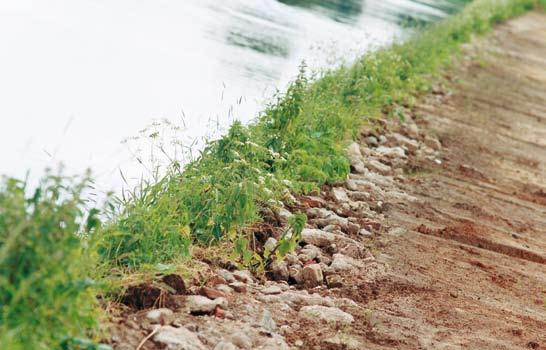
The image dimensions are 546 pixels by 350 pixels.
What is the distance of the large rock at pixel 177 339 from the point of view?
394 centimetres

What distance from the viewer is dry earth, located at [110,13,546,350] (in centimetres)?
442

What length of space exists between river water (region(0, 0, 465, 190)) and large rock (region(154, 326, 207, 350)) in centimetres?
186

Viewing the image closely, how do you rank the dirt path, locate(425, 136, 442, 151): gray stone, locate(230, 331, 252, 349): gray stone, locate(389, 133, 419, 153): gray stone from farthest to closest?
locate(425, 136, 442, 151): gray stone → locate(389, 133, 419, 153): gray stone → the dirt path → locate(230, 331, 252, 349): gray stone

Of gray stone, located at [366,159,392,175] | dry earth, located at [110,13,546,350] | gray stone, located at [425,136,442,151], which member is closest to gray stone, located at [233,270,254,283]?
dry earth, located at [110,13,546,350]

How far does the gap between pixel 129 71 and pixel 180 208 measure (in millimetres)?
5138

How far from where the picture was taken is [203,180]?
5703 millimetres

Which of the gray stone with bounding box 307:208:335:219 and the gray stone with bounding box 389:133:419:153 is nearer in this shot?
the gray stone with bounding box 307:208:335:219

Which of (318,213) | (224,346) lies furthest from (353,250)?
(224,346)

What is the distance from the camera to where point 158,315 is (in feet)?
13.6

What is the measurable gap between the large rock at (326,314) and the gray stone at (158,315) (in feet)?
2.76

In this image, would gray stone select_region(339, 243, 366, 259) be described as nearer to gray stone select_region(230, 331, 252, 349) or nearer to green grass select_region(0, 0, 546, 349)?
green grass select_region(0, 0, 546, 349)

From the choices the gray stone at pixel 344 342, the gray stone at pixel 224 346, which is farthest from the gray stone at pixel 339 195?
the gray stone at pixel 224 346

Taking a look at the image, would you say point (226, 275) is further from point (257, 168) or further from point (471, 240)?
point (471, 240)

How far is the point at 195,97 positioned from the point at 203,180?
4191 millimetres
